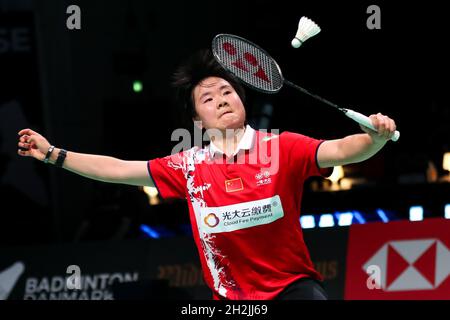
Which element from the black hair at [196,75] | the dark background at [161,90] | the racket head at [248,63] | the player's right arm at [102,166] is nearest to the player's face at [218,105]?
the black hair at [196,75]

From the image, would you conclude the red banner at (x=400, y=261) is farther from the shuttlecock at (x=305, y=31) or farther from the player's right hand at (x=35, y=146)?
the player's right hand at (x=35, y=146)

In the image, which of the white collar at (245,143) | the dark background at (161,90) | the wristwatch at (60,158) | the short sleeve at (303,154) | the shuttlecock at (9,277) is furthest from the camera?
the dark background at (161,90)

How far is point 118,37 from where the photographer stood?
10594 millimetres

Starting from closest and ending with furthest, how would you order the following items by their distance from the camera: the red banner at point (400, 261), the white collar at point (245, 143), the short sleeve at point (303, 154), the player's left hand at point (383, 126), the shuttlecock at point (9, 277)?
1. the player's left hand at point (383, 126)
2. the short sleeve at point (303, 154)
3. the white collar at point (245, 143)
4. the red banner at point (400, 261)
5. the shuttlecock at point (9, 277)

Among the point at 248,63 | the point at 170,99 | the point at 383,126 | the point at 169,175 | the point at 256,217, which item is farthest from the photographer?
the point at 170,99

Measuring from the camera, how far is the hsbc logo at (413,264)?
6344 mm

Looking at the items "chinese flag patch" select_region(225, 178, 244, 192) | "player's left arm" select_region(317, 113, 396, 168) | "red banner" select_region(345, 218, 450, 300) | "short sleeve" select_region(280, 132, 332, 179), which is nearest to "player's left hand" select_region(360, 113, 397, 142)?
"player's left arm" select_region(317, 113, 396, 168)

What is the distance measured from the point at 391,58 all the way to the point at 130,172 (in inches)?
179

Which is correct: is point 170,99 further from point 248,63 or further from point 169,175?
point 248,63

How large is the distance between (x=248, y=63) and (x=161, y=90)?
5.97 m

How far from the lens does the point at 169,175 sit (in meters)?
4.65

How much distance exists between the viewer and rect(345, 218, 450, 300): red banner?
6.34m

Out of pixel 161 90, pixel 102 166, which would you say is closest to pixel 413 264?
pixel 102 166

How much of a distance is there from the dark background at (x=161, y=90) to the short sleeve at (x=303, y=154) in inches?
114
